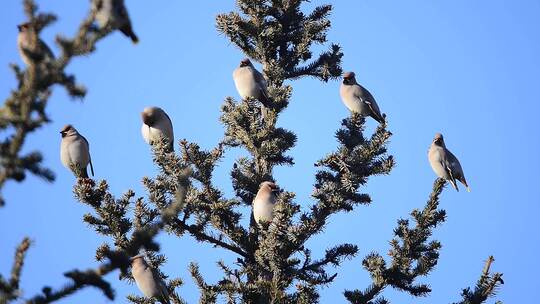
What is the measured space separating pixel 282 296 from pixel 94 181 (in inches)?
64.1

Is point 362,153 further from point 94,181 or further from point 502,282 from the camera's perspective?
point 94,181

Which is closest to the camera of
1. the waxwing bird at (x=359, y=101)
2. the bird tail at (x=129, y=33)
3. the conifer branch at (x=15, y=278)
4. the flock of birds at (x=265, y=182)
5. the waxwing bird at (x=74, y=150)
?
the conifer branch at (x=15, y=278)

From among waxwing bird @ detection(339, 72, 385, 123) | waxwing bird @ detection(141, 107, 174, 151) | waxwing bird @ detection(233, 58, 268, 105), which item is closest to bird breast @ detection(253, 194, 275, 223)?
waxwing bird @ detection(233, 58, 268, 105)

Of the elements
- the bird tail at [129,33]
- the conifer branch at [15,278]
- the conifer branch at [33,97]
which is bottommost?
the conifer branch at [15,278]

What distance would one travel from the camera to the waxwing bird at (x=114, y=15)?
291 centimetres

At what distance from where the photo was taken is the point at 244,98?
25.9 ft

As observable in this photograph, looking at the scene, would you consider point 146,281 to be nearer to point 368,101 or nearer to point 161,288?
point 161,288

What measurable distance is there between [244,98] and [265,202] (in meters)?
1.57

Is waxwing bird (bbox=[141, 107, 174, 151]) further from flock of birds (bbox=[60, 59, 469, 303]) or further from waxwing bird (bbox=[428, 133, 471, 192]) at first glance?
waxwing bird (bbox=[428, 133, 471, 192])

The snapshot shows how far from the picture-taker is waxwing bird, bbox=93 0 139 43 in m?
2.91

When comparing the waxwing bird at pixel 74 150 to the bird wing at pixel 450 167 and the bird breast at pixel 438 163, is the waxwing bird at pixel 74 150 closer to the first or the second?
the bird breast at pixel 438 163

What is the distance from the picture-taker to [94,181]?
6012 millimetres

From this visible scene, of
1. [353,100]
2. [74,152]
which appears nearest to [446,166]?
[353,100]

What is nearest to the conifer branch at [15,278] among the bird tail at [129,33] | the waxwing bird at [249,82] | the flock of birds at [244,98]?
the flock of birds at [244,98]
